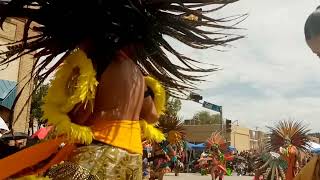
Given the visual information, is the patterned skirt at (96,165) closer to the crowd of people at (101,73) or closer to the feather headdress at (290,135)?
the crowd of people at (101,73)

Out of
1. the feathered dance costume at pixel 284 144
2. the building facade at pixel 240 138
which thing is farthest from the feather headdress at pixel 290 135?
the building facade at pixel 240 138

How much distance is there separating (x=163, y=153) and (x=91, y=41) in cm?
1137

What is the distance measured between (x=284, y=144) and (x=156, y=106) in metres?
7.40

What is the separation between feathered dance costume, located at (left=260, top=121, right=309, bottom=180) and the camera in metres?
9.67

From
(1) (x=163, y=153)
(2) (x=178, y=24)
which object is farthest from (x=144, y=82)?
(1) (x=163, y=153)

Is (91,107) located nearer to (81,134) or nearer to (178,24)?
(81,134)

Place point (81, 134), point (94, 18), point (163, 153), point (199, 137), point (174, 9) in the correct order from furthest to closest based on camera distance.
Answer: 1. point (199, 137)
2. point (163, 153)
3. point (174, 9)
4. point (94, 18)
5. point (81, 134)

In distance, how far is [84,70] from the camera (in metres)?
2.71

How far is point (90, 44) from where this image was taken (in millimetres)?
2914

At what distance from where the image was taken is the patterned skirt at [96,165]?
2540 mm

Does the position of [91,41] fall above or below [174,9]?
below

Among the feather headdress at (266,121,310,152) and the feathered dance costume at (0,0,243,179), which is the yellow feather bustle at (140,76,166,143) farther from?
the feather headdress at (266,121,310,152)

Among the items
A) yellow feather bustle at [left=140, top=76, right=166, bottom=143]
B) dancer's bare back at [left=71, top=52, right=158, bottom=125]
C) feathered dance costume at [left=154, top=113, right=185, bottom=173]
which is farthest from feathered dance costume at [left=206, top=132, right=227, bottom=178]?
dancer's bare back at [left=71, top=52, right=158, bottom=125]

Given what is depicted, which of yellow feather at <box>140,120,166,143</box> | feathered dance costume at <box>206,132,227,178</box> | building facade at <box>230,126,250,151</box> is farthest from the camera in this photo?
building facade at <box>230,126,250,151</box>
